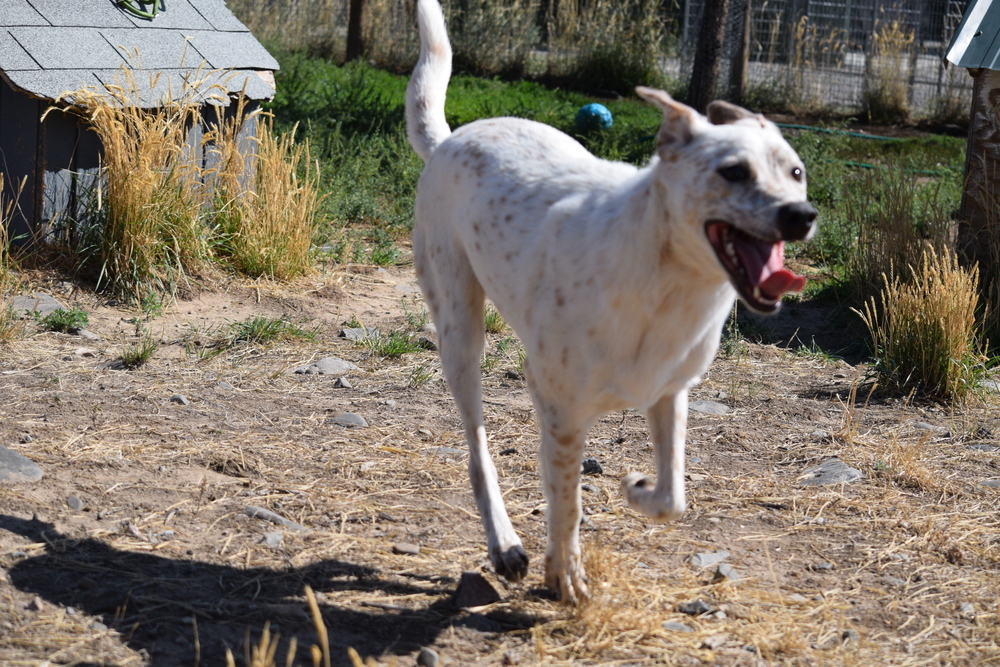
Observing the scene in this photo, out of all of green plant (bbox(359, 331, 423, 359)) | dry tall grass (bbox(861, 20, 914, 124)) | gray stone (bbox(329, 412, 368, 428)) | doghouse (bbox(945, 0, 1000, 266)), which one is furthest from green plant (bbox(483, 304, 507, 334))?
dry tall grass (bbox(861, 20, 914, 124))

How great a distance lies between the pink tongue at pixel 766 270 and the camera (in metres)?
2.37

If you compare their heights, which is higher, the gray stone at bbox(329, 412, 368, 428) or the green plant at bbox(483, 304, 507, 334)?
the green plant at bbox(483, 304, 507, 334)

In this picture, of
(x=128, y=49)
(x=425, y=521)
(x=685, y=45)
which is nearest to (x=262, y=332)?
(x=425, y=521)

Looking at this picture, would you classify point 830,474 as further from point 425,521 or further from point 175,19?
point 175,19

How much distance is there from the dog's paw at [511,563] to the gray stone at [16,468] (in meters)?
1.69

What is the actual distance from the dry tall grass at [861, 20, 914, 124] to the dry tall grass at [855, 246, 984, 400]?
9931 mm

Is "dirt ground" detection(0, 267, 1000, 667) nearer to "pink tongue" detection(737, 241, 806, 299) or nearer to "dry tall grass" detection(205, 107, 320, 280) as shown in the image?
"dry tall grass" detection(205, 107, 320, 280)

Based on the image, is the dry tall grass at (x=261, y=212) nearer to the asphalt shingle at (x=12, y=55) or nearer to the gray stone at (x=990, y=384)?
the asphalt shingle at (x=12, y=55)

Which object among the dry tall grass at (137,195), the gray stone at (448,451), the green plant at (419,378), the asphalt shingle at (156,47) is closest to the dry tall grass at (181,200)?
the dry tall grass at (137,195)

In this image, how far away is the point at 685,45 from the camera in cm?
1566

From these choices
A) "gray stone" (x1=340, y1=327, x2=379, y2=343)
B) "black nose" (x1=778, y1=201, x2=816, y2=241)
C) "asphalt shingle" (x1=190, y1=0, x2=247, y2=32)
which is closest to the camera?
"black nose" (x1=778, y1=201, x2=816, y2=241)

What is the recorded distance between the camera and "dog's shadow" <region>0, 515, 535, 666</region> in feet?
8.97

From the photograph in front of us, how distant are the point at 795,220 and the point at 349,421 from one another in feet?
8.42

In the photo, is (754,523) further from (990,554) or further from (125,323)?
(125,323)
